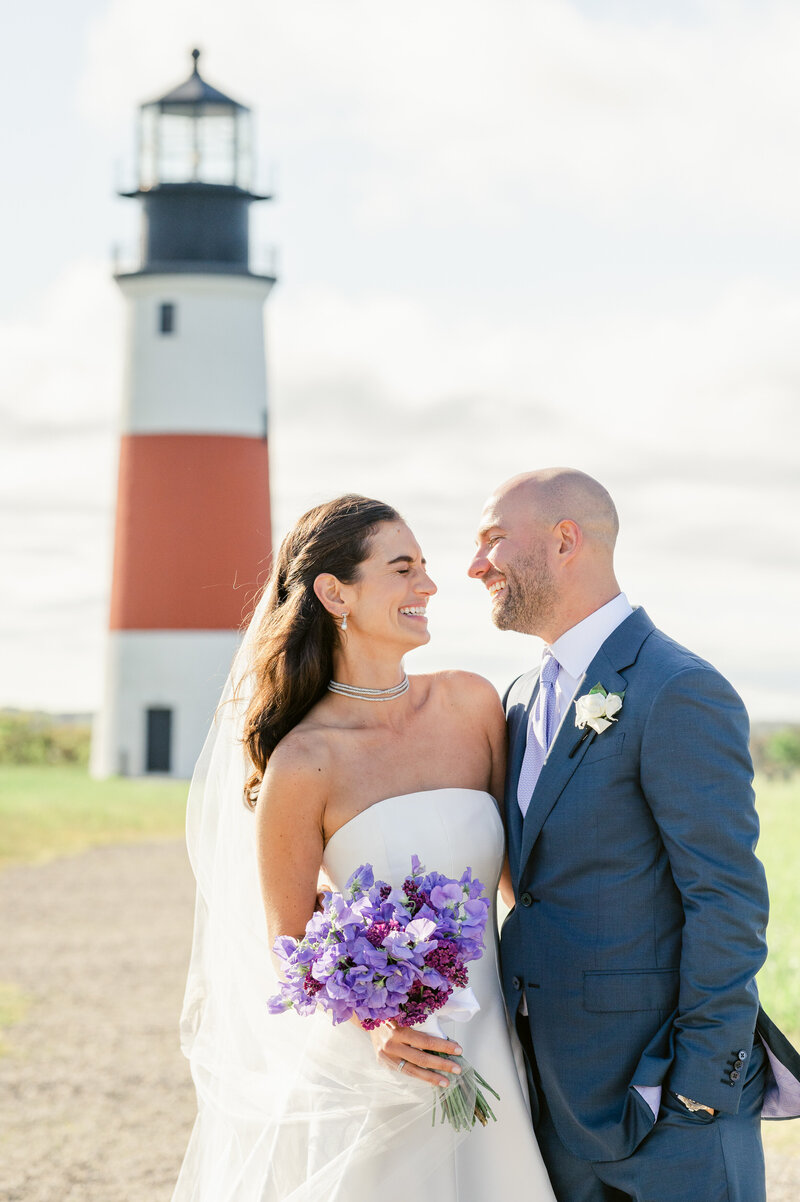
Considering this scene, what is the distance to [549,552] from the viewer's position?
4180 mm

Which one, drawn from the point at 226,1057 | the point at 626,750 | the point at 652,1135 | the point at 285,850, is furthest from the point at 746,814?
the point at 226,1057

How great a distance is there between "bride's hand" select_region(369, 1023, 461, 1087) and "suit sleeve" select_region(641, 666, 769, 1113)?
0.60 meters

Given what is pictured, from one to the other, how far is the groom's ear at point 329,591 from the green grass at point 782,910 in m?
5.41

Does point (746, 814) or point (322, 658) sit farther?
point (322, 658)

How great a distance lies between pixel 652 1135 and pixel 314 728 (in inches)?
58.6

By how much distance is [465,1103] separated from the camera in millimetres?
3969

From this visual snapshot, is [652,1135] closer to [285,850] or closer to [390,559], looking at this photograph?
[285,850]

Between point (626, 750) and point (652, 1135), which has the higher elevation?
point (626, 750)

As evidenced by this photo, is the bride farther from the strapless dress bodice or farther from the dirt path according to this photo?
the dirt path

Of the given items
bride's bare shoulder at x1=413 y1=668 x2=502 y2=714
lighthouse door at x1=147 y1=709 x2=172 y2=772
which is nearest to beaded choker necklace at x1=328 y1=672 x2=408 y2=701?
bride's bare shoulder at x1=413 y1=668 x2=502 y2=714

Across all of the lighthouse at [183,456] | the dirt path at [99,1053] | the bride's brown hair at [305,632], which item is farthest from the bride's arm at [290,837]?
the lighthouse at [183,456]

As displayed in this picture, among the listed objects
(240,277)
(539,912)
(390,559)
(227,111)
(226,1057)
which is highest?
(227,111)

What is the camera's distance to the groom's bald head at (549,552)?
418cm

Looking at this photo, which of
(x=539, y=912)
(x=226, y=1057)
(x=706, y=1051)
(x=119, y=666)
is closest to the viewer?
(x=706, y=1051)
